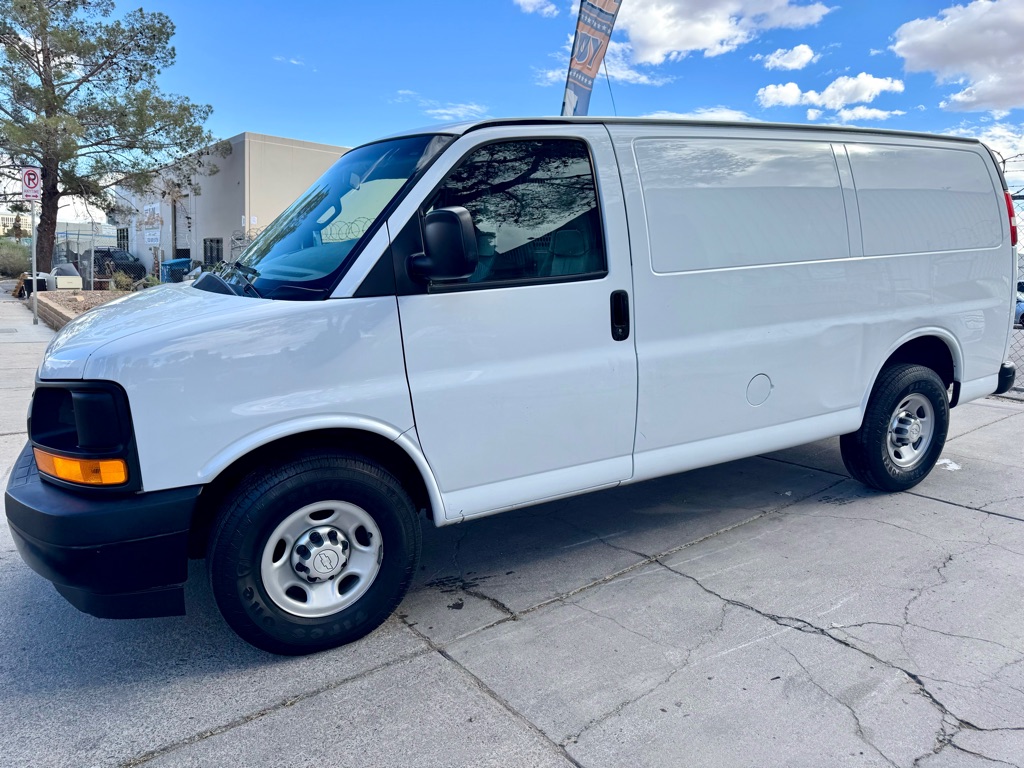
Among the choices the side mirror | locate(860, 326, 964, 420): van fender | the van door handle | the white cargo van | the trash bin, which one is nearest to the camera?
the white cargo van

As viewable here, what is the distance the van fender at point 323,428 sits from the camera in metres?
2.91

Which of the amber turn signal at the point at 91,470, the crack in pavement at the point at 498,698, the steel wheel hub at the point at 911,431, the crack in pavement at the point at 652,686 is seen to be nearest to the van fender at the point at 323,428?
the amber turn signal at the point at 91,470

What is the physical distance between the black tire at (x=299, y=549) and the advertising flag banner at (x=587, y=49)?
7.19 m

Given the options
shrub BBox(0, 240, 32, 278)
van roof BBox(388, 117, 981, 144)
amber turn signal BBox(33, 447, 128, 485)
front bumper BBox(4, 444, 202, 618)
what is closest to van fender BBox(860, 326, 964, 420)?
van roof BBox(388, 117, 981, 144)

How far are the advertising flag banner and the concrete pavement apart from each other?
20.6 feet

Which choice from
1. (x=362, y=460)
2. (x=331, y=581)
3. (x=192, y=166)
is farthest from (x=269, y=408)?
(x=192, y=166)

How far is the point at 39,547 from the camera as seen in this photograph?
2.88 meters

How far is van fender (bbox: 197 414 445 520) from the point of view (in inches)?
115

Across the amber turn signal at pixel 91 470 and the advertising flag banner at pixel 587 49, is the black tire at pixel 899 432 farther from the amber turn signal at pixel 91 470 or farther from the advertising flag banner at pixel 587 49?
the advertising flag banner at pixel 587 49

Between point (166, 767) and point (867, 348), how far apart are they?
411cm

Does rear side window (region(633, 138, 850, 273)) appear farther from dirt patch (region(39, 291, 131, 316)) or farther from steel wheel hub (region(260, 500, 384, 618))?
dirt patch (region(39, 291, 131, 316))

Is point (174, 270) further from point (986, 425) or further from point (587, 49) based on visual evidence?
point (986, 425)

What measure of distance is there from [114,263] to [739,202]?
36376 mm

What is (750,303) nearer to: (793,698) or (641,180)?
(641,180)
